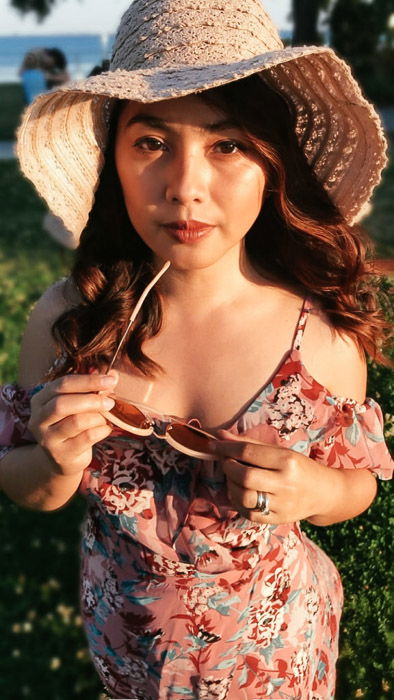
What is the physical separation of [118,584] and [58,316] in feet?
2.42

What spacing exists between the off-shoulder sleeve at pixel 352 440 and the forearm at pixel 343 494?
0.04 m

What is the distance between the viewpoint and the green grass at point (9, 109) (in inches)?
792

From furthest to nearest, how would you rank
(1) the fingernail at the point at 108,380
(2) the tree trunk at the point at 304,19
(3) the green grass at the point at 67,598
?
(2) the tree trunk at the point at 304,19 → (3) the green grass at the point at 67,598 → (1) the fingernail at the point at 108,380

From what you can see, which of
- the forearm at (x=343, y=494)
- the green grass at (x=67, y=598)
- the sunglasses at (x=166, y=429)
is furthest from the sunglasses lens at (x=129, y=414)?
the green grass at (x=67, y=598)

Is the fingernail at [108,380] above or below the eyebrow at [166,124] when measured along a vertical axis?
below

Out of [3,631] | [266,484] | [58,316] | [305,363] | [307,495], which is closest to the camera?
[266,484]

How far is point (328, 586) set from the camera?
233 centimetres

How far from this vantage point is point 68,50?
113ft

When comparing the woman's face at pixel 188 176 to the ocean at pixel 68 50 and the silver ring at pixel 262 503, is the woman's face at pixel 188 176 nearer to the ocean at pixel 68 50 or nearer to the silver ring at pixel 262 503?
the silver ring at pixel 262 503

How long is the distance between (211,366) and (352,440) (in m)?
0.41

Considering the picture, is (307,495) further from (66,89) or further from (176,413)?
(66,89)

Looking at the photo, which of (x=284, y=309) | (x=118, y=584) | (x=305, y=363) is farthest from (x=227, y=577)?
(x=284, y=309)

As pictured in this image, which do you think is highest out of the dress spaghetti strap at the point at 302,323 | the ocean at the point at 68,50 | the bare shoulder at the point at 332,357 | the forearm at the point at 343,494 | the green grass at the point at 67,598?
the ocean at the point at 68,50

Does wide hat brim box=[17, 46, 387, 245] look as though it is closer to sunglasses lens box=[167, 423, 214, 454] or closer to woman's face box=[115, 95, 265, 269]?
woman's face box=[115, 95, 265, 269]
